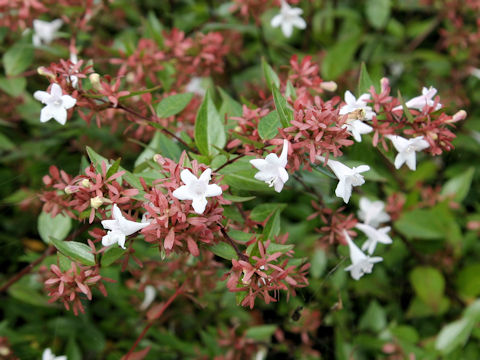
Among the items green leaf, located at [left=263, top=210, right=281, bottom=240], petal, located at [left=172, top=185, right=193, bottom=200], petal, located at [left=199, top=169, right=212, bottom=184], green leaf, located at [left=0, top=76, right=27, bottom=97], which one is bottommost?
green leaf, located at [left=0, top=76, right=27, bottom=97]

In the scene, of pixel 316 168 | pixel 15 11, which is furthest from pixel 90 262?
pixel 15 11

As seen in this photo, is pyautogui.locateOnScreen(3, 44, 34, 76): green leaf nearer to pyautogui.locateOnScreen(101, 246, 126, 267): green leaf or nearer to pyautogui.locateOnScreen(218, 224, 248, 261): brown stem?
pyautogui.locateOnScreen(101, 246, 126, 267): green leaf

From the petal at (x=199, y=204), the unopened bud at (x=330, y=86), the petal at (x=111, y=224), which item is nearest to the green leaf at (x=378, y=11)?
the unopened bud at (x=330, y=86)

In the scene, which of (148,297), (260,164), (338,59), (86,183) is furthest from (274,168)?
(338,59)

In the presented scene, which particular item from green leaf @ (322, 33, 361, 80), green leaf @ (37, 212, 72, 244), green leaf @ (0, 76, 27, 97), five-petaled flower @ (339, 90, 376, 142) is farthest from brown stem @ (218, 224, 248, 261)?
green leaf @ (322, 33, 361, 80)

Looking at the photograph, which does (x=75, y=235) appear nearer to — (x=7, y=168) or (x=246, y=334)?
(x=246, y=334)

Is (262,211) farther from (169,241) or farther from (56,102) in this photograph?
(56,102)

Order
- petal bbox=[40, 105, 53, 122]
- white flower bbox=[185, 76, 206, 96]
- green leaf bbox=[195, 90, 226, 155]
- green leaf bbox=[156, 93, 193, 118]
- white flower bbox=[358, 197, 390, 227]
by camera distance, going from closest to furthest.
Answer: petal bbox=[40, 105, 53, 122]
green leaf bbox=[195, 90, 226, 155]
green leaf bbox=[156, 93, 193, 118]
white flower bbox=[358, 197, 390, 227]
white flower bbox=[185, 76, 206, 96]
